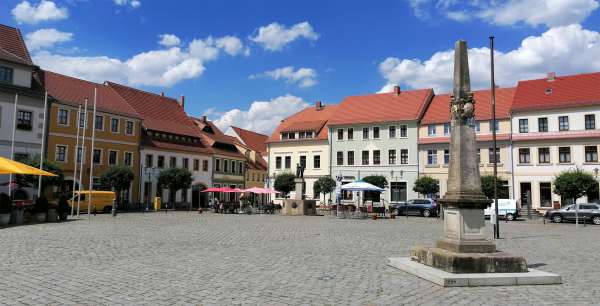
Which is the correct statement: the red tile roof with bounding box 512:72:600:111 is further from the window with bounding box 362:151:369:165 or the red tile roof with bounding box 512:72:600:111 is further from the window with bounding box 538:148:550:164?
the window with bounding box 362:151:369:165

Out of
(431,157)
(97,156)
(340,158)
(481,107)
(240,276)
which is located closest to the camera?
(240,276)

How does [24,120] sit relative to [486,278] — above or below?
above

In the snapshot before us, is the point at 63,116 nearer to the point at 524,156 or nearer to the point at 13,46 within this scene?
the point at 13,46

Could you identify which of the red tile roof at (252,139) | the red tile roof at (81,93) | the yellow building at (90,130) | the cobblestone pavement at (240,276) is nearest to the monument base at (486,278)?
the cobblestone pavement at (240,276)

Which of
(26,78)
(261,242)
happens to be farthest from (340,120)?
(261,242)

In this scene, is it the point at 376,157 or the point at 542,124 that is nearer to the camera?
the point at 542,124

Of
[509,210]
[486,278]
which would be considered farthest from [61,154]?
[486,278]

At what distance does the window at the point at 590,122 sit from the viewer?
43812 mm

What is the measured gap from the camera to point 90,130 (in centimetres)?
4606

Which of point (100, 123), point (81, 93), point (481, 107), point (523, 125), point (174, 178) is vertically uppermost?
point (481, 107)

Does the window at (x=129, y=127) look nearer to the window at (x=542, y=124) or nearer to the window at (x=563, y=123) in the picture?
the window at (x=542, y=124)

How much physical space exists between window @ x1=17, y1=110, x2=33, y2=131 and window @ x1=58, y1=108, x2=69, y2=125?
3.79 metres

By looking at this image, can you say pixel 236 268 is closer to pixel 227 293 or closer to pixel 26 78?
pixel 227 293

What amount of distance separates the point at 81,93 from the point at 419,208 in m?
33.5
